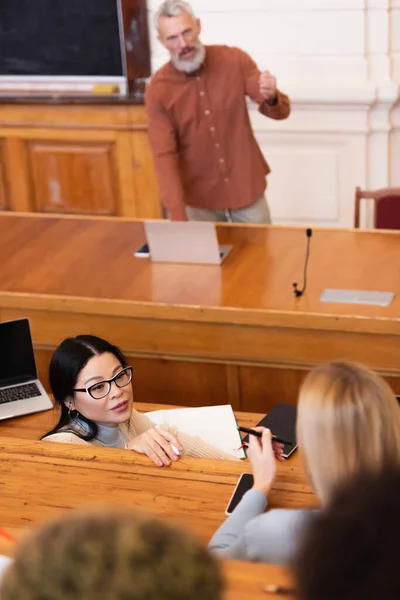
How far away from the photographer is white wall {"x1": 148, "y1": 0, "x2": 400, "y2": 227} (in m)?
4.97

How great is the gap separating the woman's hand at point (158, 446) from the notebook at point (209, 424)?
36 centimetres

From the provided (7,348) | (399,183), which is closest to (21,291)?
(7,348)

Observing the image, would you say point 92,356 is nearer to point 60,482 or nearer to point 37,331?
point 60,482

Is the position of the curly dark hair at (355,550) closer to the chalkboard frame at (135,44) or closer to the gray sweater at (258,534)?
the gray sweater at (258,534)

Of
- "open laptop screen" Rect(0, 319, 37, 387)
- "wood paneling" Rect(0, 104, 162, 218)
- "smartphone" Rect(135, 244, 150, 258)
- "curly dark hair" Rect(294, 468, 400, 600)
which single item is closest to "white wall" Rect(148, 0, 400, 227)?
"wood paneling" Rect(0, 104, 162, 218)

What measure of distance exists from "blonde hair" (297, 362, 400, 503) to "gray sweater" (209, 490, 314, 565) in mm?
159

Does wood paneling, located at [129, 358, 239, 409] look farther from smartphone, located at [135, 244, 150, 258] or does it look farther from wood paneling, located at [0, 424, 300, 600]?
wood paneling, located at [0, 424, 300, 600]

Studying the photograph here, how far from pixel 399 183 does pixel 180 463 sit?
3505 millimetres

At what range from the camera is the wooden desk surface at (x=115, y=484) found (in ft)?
6.27

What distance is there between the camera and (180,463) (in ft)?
Result: 6.98

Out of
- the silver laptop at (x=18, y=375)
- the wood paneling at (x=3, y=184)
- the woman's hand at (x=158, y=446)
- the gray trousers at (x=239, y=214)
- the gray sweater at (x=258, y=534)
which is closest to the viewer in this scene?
the gray sweater at (x=258, y=534)

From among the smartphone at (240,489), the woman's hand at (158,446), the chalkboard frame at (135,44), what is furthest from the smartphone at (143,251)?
the chalkboard frame at (135,44)

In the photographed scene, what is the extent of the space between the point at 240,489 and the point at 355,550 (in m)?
1.22

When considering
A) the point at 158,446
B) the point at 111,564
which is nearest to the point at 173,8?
the point at 158,446
